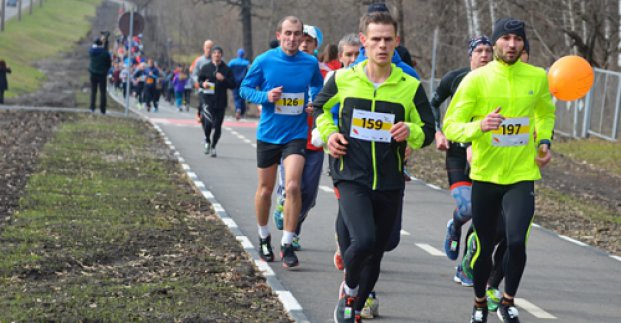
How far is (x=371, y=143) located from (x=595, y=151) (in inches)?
739

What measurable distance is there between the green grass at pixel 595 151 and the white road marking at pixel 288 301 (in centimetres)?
1378

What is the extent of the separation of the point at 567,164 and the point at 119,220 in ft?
42.3

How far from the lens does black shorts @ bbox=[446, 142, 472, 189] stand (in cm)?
923

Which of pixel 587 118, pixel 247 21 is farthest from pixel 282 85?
pixel 247 21

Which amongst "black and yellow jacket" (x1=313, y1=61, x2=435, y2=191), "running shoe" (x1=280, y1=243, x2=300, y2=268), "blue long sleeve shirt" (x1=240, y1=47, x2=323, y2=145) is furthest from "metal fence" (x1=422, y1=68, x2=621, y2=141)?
"black and yellow jacket" (x1=313, y1=61, x2=435, y2=191)

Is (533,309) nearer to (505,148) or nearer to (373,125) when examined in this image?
(505,148)

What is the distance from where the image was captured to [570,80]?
324 inches

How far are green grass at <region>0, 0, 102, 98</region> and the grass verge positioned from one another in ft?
110

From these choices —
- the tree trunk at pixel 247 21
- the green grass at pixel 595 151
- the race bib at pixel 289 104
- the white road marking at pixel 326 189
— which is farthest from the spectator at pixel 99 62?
the tree trunk at pixel 247 21

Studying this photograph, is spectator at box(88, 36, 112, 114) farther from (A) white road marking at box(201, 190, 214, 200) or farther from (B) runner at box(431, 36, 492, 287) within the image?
(B) runner at box(431, 36, 492, 287)

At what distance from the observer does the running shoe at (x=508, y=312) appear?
725 centimetres

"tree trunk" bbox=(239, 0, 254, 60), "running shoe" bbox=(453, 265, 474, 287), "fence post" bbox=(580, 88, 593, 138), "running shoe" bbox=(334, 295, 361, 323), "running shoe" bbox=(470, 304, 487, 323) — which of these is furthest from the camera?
"tree trunk" bbox=(239, 0, 254, 60)

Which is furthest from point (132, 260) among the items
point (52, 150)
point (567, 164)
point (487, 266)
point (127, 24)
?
point (127, 24)

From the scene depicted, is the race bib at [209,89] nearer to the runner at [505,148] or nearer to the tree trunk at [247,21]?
the runner at [505,148]
